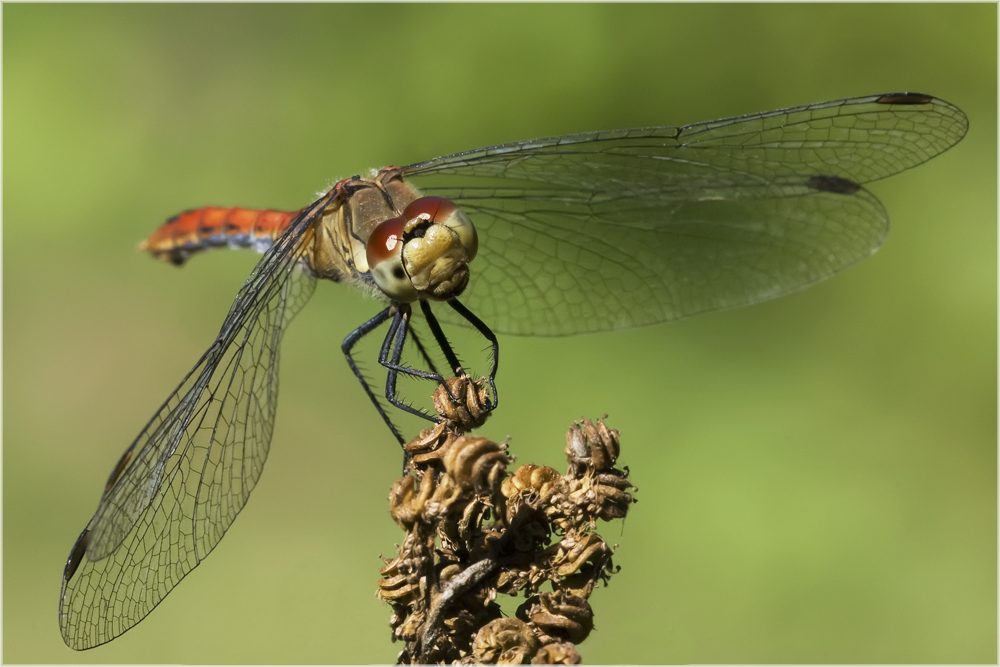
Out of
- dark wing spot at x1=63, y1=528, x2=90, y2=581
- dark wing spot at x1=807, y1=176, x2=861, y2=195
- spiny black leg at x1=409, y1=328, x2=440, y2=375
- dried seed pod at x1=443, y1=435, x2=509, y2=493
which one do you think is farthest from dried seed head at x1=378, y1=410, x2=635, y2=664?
dark wing spot at x1=807, y1=176, x2=861, y2=195

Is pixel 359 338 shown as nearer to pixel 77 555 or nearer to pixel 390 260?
pixel 390 260

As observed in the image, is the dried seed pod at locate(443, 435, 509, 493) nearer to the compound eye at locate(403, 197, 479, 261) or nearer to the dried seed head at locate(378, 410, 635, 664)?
the dried seed head at locate(378, 410, 635, 664)

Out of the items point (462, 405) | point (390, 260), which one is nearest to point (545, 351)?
point (390, 260)

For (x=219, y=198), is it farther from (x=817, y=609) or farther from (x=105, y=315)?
(x=817, y=609)

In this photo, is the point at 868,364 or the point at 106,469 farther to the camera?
the point at 106,469

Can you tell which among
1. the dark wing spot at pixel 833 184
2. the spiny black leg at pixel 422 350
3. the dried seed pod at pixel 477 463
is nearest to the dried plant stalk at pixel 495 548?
the dried seed pod at pixel 477 463

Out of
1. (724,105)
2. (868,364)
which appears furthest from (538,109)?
(868,364)

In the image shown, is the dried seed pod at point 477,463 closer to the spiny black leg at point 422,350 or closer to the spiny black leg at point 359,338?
the spiny black leg at point 359,338
